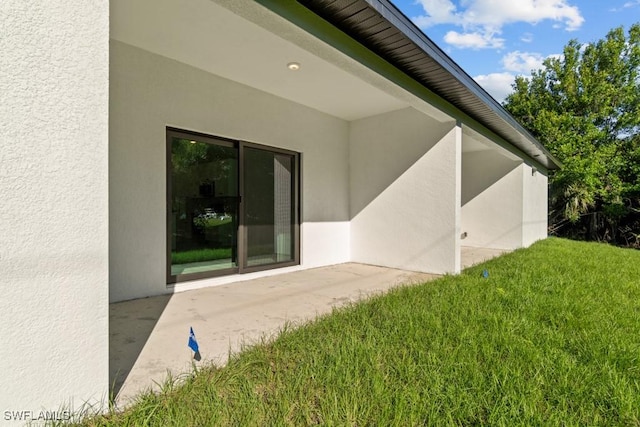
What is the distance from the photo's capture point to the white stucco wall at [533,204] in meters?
8.91

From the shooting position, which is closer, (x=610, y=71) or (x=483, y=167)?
(x=483, y=167)

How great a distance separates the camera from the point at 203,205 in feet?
15.0

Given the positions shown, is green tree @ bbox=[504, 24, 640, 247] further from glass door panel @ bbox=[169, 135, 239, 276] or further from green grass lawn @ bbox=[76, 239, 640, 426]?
glass door panel @ bbox=[169, 135, 239, 276]

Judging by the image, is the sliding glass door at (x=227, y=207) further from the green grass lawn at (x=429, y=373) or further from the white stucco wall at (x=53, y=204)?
the white stucco wall at (x=53, y=204)

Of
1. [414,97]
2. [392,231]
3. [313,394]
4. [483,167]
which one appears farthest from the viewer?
[483,167]

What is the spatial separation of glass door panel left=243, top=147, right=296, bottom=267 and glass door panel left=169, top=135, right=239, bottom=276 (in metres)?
0.23

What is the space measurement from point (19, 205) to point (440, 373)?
237 cm

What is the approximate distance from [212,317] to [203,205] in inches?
74.8

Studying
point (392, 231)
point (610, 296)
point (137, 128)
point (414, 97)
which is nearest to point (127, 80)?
point (137, 128)

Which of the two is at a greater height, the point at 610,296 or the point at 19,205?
the point at 19,205

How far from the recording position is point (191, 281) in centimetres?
426

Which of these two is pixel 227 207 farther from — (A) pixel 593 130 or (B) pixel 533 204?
(A) pixel 593 130

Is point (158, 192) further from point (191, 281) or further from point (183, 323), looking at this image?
point (183, 323)

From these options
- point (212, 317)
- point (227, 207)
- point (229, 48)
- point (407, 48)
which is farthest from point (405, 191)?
point (212, 317)
